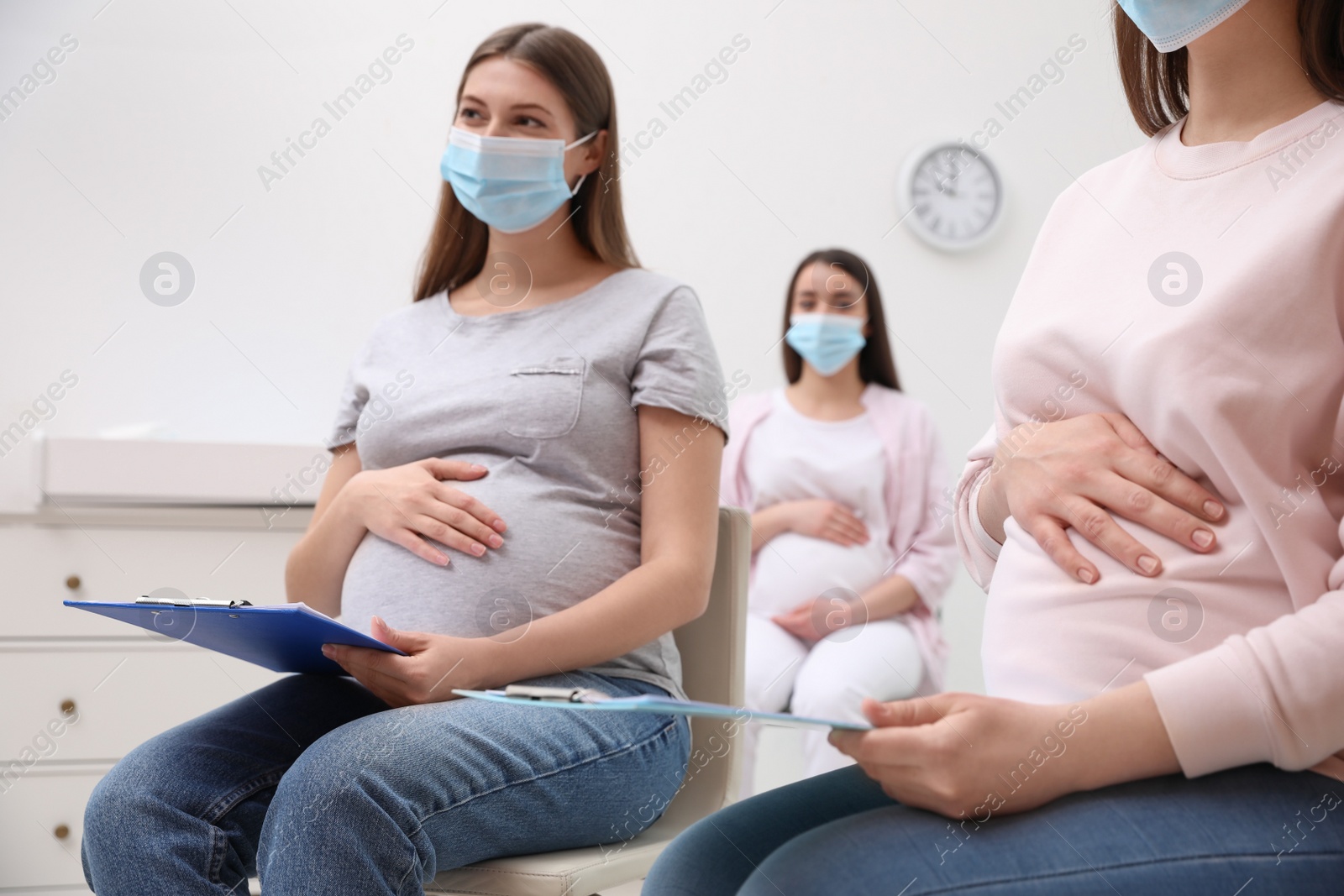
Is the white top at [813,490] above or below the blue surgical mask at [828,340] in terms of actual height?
below

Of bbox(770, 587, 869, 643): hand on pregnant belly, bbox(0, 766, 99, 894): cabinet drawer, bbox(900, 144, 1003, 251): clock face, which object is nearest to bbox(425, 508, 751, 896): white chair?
bbox(770, 587, 869, 643): hand on pregnant belly

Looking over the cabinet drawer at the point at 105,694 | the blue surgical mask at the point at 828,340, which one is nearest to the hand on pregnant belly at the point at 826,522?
the blue surgical mask at the point at 828,340

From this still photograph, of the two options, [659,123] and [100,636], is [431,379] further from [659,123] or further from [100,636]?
[659,123]

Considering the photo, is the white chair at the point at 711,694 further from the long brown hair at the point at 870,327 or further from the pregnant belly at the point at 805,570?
the long brown hair at the point at 870,327

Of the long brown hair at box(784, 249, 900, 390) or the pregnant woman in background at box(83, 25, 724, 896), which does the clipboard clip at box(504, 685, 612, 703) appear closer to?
the pregnant woman in background at box(83, 25, 724, 896)

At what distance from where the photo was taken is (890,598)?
2.19 meters

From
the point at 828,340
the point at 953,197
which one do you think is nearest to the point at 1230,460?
the point at 828,340

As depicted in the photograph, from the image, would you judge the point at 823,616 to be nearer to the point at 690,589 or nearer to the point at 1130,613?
the point at 690,589

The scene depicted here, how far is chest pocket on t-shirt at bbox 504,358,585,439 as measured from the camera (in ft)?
3.67

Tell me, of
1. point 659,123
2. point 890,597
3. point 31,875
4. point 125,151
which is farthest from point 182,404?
point 890,597

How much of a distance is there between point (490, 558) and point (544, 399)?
19cm

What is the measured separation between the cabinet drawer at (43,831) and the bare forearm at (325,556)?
96cm

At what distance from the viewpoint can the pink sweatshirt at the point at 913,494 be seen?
7.30 feet

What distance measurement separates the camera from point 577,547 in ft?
3.55
